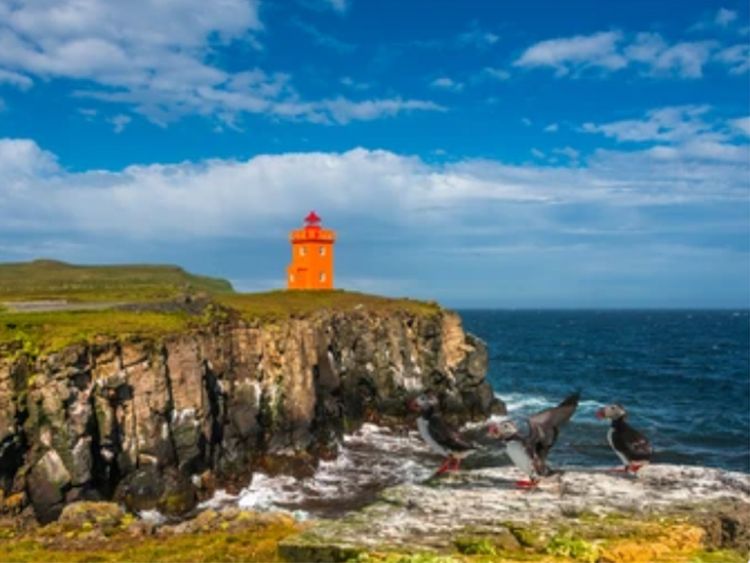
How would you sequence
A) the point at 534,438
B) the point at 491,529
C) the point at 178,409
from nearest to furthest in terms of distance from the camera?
1. the point at 491,529
2. the point at 534,438
3. the point at 178,409

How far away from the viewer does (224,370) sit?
43312 millimetres

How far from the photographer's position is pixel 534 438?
1398 centimetres

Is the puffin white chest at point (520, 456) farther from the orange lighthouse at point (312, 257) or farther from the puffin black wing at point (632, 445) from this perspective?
the orange lighthouse at point (312, 257)

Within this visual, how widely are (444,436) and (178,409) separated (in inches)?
940

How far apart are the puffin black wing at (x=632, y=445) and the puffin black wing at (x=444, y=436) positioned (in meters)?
3.05

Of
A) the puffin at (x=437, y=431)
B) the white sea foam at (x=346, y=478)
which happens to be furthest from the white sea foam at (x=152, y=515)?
the puffin at (x=437, y=431)

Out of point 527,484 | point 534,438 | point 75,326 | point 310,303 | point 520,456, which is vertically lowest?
point 527,484

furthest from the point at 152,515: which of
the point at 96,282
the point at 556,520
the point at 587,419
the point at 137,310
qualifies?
the point at 96,282

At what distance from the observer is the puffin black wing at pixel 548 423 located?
14.0m

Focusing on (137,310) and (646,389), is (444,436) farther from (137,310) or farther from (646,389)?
(646,389)

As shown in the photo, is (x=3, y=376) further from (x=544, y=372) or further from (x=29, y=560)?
(x=544, y=372)

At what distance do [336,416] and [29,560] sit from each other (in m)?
40.6

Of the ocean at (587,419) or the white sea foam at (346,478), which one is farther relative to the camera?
the ocean at (587,419)

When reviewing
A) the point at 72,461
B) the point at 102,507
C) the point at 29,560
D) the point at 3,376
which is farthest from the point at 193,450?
the point at 29,560
